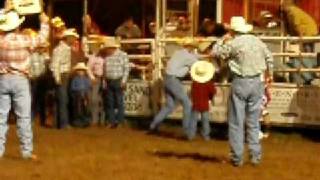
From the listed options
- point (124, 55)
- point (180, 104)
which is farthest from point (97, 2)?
point (180, 104)

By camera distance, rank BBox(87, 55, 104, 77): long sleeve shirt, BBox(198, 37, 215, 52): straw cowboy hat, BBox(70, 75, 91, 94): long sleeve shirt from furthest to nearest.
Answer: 1. BBox(87, 55, 104, 77): long sleeve shirt
2. BBox(70, 75, 91, 94): long sleeve shirt
3. BBox(198, 37, 215, 52): straw cowboy hat

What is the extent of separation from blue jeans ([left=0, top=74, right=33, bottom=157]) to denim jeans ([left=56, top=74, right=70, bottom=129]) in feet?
21.2

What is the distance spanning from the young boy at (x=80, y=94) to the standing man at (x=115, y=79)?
46cm

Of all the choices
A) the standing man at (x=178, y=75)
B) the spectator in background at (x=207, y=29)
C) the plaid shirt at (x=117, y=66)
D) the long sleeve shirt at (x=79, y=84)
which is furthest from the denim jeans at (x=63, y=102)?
the spectator in background at (x=207, y=29)

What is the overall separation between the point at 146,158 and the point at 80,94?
6043 mm

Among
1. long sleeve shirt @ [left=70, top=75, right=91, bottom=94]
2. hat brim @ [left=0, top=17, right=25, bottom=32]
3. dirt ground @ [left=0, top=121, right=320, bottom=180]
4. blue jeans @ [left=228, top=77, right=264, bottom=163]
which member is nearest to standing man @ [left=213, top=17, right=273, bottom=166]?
blue jeans @ [left=228, top=77, right=264, bottom=163]

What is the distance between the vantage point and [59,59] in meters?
19.9

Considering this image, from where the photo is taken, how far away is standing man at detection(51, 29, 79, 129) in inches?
783

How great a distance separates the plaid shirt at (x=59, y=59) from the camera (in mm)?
19859

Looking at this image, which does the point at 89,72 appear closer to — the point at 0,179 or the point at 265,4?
the point at 265,4

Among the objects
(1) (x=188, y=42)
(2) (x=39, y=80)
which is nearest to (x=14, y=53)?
(1) (x=188, y=42)

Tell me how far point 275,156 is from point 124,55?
5872mm

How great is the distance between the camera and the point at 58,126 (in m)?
20.3

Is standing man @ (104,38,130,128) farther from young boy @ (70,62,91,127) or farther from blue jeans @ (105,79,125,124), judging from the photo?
young boy @ (70,62,91,127)
